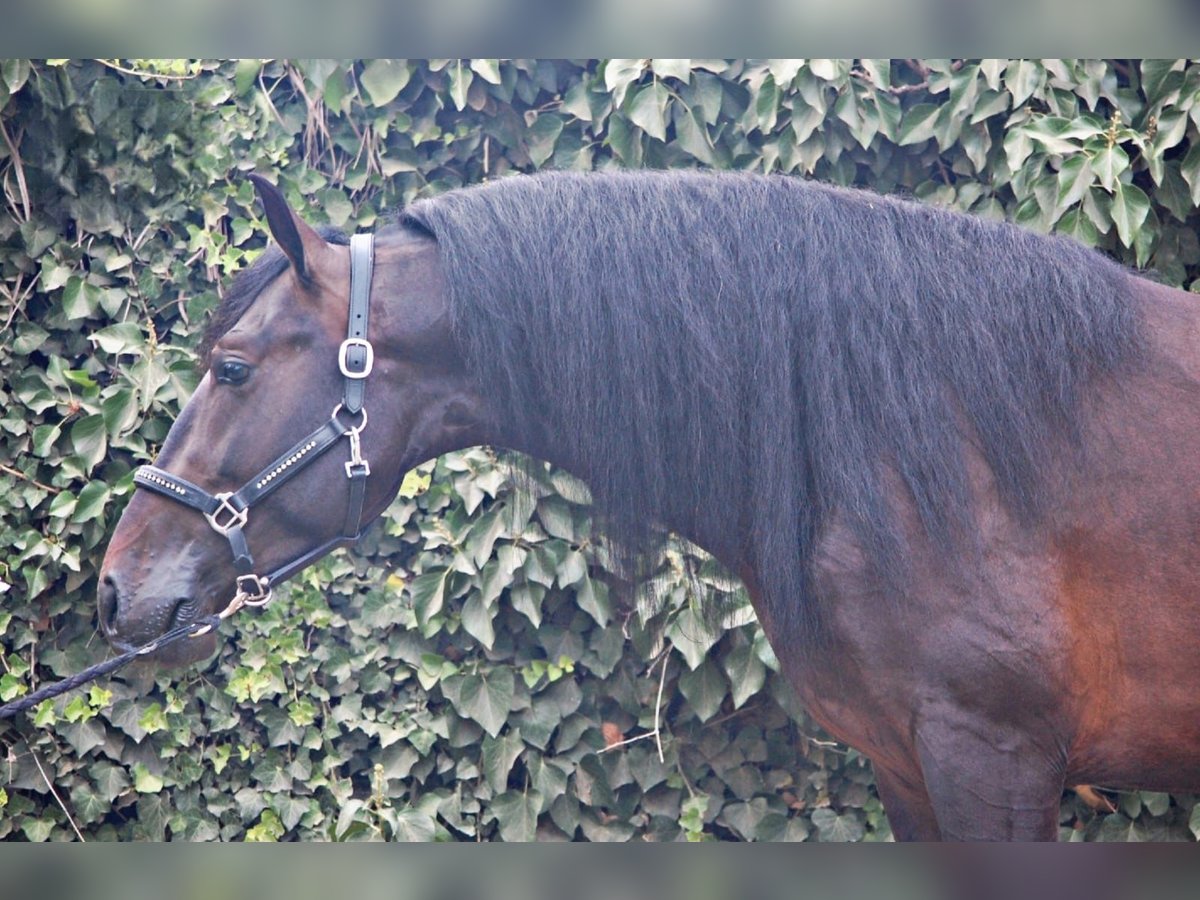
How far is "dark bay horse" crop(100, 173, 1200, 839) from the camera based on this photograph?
1.76 metres

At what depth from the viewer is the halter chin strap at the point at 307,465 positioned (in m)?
1.89

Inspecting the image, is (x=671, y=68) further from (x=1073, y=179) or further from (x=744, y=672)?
(x=744, y=672)

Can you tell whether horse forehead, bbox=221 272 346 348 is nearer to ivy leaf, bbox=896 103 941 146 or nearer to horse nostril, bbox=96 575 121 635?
horse nostril, bbox=96 575 121 635

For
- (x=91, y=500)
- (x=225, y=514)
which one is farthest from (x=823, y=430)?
(x=91, y=500)

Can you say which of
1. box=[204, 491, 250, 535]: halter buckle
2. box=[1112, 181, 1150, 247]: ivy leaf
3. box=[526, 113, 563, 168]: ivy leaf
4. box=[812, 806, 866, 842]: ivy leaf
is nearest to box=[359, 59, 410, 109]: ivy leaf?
box=[526, 113, 563, 168]: ivy leaf

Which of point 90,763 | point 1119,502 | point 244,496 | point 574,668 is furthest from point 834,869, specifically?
point 90,763

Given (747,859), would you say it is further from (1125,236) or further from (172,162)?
(172,162)

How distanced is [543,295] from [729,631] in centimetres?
162

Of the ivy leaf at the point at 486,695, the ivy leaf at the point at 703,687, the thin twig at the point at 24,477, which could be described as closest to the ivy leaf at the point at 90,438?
the thin twig at the point at 24,477

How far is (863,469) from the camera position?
1.79 meters

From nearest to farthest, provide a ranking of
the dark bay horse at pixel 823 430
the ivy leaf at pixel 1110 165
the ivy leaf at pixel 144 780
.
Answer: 1. the dark bay horse at pixel 823 430
2. the ivy leaf at pixel 1110 165
3. the ivy leaf at pixel 144 780

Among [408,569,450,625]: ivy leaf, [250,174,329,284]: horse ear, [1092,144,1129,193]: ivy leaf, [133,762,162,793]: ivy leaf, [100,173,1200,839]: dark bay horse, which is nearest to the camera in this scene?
[100,173,1200,839]: dark bay horse

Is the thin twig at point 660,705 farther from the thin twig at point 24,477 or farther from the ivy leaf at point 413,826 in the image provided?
the thin twig at point 24,477

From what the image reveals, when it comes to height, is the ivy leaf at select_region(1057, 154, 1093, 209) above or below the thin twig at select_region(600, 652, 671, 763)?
above
